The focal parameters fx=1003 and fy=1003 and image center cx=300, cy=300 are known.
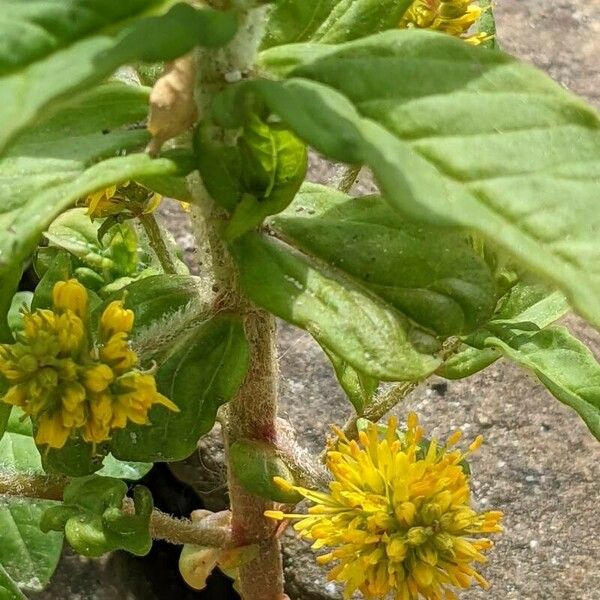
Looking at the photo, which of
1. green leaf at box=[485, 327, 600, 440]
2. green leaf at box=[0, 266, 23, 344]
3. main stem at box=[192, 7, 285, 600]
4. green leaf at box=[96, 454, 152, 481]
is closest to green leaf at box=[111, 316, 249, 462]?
main stem at box=[192, 7, 285, 600]

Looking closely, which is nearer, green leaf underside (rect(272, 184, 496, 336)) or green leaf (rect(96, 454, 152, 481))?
green leaf underside (rect(272, 184, 496, 336))

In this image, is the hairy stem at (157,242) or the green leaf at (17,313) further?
the green leaf at (17,313)

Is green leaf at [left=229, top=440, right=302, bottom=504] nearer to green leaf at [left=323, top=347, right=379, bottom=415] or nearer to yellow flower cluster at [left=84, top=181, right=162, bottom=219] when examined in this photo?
green leaf at [left=323, top=347, right=379, bottom=415]

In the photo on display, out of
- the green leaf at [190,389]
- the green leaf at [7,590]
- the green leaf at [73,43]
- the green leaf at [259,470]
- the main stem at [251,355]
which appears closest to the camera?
the green leaf at [73,43]

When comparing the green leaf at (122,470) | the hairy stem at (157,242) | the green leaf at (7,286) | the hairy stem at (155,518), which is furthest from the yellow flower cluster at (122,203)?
the green leaf at (122,470)

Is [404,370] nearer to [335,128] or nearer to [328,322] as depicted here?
[328,322]

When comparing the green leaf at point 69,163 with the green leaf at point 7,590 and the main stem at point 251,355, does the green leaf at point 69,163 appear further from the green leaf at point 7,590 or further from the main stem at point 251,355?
the green leaf at point 7,590

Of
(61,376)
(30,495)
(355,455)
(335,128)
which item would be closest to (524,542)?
(355,455)

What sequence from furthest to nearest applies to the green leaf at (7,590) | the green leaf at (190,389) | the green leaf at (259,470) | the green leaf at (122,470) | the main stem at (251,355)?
1. the green leaf at (122,470)
2. the green leaf at (7,590)
3. the green leaf at (259,470)
4. the green leaf at (190,389)
5. the main stem at (251,355)
